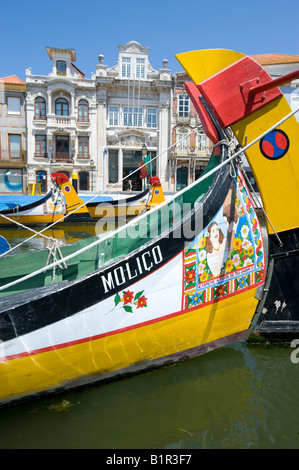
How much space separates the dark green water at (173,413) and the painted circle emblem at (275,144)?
233cm

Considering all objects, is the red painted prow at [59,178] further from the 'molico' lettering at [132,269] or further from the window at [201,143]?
the window at [201,143]

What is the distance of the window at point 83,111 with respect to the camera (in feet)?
90.5

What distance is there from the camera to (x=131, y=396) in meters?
3.18

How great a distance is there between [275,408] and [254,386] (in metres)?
0.34

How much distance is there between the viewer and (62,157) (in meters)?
27.6

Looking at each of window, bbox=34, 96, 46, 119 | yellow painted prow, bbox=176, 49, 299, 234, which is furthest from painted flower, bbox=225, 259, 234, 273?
window, bbox=34, 96, 46, 119

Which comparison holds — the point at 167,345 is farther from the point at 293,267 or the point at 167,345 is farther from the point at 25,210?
the point at 25,210

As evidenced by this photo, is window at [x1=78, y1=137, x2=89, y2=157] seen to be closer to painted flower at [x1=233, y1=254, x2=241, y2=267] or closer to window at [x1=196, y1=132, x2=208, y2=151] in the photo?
window at [x1=196, y1=132, x2=208, y2=151]

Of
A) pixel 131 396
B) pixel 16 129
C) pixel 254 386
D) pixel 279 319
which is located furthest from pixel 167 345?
pixel 16 129

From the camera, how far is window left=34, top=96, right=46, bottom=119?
89.4 feet

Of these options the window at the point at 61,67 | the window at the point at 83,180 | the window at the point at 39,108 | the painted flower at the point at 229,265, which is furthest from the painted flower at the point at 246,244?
the window at the point at 61,67

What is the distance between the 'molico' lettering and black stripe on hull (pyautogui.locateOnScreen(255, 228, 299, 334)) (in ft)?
4.54
